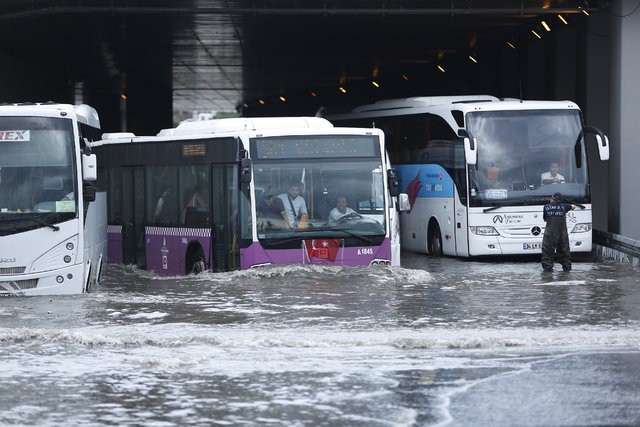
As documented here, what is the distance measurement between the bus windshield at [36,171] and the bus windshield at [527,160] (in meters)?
9.99

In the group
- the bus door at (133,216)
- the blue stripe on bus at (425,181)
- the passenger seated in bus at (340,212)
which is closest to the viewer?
the passenger seated in bus at (340,212)

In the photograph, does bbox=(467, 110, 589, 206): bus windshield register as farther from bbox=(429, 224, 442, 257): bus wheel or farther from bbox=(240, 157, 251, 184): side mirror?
bbox=(240, 157, 251, 184): side mirror

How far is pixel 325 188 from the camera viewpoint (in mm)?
21438

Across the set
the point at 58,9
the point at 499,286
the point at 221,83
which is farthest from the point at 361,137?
the point at 221,83

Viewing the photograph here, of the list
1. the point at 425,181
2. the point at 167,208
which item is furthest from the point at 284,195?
the point at 425,181

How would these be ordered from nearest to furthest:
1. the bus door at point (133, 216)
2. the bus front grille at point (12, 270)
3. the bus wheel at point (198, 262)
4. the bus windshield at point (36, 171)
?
the bus front grille at point (12, 270) → the bus windshield at point (36, 171) → the bus wheel at point (198, 262) → the bus door at point (133, 216)

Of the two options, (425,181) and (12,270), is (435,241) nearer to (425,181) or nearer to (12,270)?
(425,181)

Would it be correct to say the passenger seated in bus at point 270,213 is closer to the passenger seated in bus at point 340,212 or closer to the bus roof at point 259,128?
the passenger seated in bus at point 340,212

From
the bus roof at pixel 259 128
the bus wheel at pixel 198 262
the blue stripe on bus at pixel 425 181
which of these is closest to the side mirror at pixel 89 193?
the bus roof at pixel 259 128

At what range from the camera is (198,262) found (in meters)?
22.9

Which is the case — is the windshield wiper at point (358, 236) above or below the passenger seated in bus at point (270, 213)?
below

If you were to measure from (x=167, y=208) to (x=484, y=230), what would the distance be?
20.8ft

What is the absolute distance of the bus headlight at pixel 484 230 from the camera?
1041 inches

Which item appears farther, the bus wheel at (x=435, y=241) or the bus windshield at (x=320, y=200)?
the bus wheel at (x=435, y=241)
